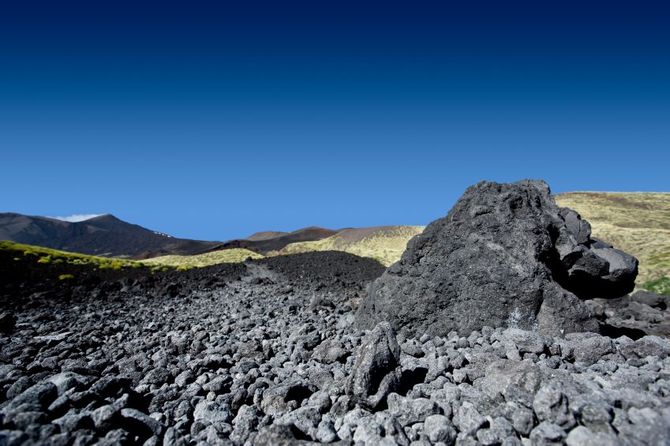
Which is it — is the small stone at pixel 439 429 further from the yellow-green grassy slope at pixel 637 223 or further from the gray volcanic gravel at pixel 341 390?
the yellow-green grassy slope at pixel 637 223

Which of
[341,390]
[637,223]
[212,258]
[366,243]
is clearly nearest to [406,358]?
[341,390]

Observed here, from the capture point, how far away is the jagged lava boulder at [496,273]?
28.2 feet

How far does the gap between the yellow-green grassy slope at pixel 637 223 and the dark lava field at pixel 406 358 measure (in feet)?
37.1

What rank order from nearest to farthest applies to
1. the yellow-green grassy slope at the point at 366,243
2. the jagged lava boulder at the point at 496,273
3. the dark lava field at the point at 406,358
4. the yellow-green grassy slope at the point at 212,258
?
the dark lava field at the point at 406,358 < the jagged lava boulder at the point at 496,273 < the yellow-green grassy slope at the point at 212,258 < the yellow-green grassy slope at the point at 366,243

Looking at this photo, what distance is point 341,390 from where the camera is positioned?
5.77 meters

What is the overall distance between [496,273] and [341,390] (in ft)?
15.8

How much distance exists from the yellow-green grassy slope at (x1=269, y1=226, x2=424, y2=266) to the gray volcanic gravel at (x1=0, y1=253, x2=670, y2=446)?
32.6 meters

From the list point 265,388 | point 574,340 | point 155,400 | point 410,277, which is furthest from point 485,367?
point 155,400

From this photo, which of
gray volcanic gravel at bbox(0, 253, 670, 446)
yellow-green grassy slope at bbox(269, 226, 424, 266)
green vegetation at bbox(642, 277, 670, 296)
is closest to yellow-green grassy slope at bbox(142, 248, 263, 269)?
yellow-green grassy slope at bbox(269, 226, 424, 266)

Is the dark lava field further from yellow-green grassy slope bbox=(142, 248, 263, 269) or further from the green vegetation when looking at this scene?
yellow-green grassy slope bbox=(142, 248, 263, 269)

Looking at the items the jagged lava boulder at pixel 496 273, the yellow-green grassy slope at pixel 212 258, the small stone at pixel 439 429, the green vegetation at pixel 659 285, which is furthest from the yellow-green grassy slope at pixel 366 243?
the small stone at pixel 439 429

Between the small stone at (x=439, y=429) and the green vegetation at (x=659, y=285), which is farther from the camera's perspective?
the green vegetation at (x=659, y=285)

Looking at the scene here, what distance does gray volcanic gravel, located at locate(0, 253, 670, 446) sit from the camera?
4.32 metres

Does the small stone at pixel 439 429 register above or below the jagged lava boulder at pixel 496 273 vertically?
below
